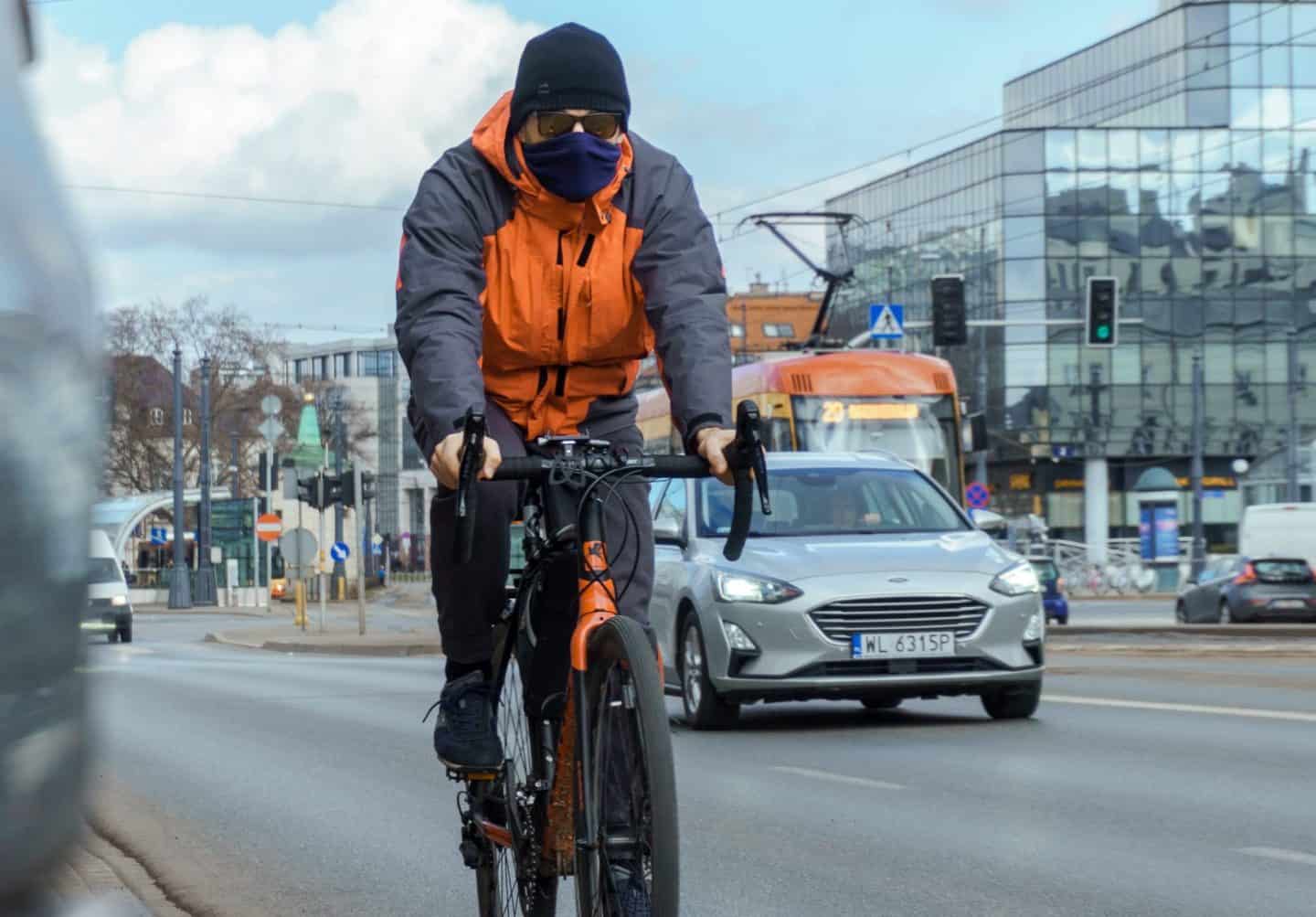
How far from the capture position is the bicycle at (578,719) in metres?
3.51

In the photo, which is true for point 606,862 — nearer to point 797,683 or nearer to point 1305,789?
point 1305,789

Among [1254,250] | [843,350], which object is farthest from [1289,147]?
[843,350]

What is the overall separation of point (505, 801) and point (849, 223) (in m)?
34.3

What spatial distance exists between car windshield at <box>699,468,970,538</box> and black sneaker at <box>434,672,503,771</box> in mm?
8647

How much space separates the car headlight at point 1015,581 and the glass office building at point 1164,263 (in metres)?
64.3

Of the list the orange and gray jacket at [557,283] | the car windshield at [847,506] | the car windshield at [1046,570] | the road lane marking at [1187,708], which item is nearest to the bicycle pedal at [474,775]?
the orange and gray jacket at [557,283]

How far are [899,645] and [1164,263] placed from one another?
67.9 m

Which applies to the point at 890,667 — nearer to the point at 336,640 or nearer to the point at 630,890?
the point at 630,890

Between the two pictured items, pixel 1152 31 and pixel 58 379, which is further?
pixel 1152 31

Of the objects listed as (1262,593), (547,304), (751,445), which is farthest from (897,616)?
(1262,593)

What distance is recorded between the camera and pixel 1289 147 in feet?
249

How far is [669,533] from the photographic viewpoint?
12898 mm

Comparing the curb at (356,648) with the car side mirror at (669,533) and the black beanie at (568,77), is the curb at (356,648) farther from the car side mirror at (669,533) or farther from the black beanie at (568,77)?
the black beanie at (568,77)

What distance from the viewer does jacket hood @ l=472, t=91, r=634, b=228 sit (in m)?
4.29
